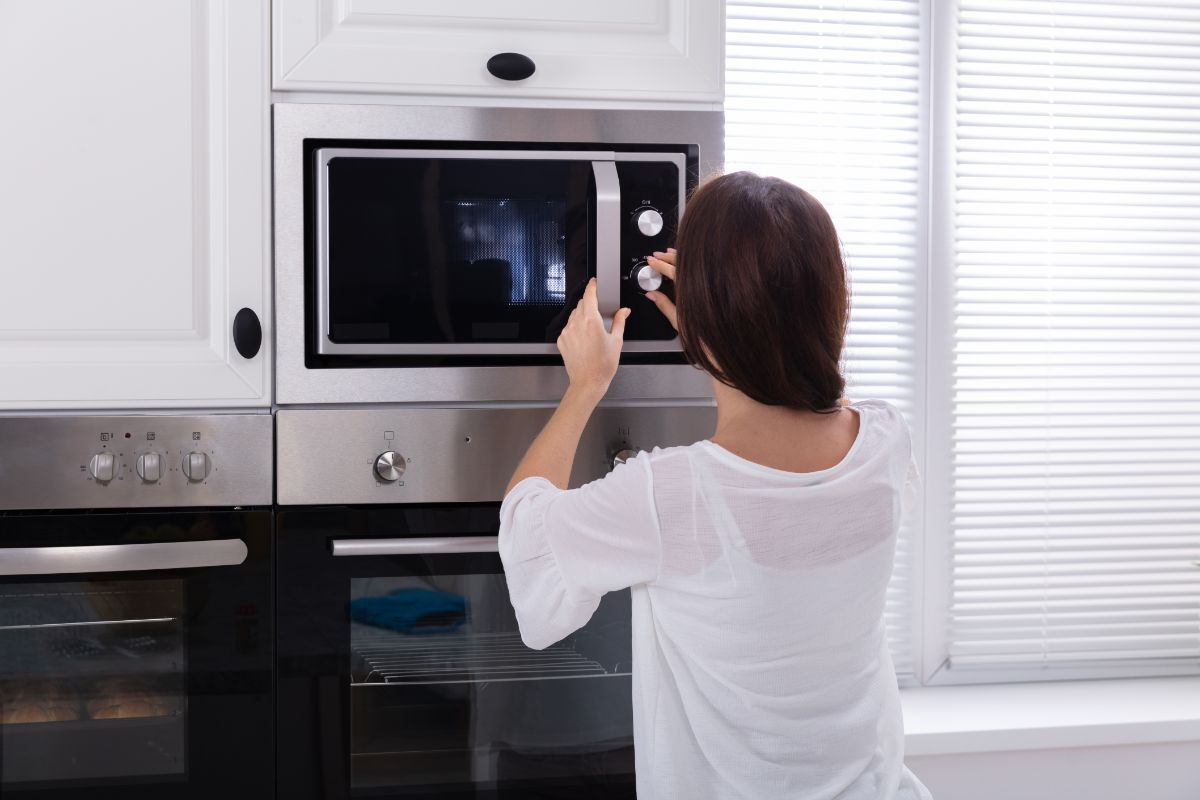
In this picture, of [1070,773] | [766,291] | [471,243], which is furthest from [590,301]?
[1070,773]

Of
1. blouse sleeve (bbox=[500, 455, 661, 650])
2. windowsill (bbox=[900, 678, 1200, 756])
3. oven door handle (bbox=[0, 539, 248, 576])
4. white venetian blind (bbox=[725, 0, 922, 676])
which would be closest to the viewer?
blouse sleeve (bbox=[500, 455, 661, 650])

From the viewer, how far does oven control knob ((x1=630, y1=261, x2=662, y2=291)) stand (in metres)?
1.19

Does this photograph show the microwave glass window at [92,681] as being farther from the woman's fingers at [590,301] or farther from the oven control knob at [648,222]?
the oven control knob at [648,222]

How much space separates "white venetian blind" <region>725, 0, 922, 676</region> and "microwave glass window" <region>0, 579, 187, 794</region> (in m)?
1.44

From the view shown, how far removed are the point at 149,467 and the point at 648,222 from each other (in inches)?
26.3

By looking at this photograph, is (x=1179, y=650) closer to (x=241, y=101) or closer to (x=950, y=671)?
(x=950, y=671)

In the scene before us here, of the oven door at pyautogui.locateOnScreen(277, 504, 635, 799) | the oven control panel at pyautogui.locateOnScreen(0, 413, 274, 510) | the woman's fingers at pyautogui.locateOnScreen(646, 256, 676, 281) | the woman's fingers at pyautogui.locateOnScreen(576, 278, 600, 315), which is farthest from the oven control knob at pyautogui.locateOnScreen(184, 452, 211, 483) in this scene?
the woman's fingers at pyautogui.locateOnScreen(646, 256, 676, 281)

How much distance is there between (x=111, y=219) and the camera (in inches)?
44.9

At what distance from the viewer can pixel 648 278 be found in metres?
1.19

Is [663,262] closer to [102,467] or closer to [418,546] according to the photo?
[418,546]

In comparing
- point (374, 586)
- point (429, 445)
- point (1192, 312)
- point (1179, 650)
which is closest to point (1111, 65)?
point (1192, 312)

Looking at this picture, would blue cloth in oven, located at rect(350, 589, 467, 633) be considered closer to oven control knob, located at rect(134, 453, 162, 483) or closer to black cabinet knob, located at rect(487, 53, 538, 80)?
oven control knob, located at rect(134, 453, 162, 483)

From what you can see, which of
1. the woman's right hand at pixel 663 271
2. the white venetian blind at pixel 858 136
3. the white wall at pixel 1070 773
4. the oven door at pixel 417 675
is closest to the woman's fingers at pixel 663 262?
the woman's right hand at pixel 663 271

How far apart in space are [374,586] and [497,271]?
42 centimetres
